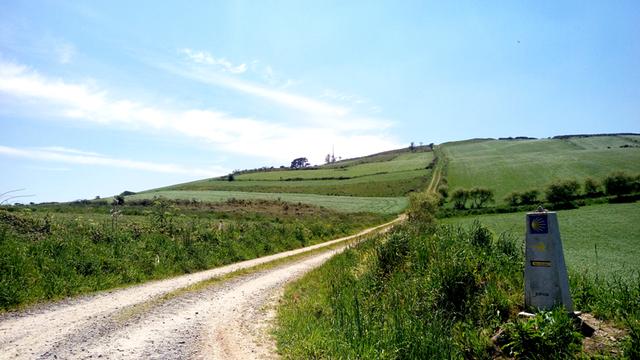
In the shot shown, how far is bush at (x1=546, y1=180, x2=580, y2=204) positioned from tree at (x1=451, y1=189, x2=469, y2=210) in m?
12.2

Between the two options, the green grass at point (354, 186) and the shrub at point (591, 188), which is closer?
the shrub at point (591, 188)

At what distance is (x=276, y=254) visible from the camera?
2631cm

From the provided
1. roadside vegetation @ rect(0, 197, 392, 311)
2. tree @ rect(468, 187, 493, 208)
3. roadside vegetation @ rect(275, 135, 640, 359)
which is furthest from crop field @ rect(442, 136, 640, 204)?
roadside vegetation @ rect(275, 135, 640, 359)

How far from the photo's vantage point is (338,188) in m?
94.0

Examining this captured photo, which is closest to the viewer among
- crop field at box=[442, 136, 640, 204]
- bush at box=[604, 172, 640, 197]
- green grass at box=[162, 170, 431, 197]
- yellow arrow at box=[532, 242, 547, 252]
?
yellow arrow at box=[532, 242, 547, 252]

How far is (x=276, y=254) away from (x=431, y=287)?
17.0 meters

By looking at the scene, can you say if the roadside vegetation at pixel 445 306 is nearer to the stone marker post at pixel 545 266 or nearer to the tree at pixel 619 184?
the stone marker post at pixel 545 266

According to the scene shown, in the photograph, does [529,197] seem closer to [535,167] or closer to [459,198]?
[459,198]

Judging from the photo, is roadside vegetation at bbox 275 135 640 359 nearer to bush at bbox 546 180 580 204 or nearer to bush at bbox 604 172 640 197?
bush at bbox 604 172 640 197

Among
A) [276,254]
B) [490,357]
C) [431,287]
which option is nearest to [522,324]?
[490,357]

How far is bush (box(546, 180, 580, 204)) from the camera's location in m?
60.2

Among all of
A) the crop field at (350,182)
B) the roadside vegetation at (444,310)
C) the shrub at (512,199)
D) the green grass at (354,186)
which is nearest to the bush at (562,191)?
the shrub at (512,199)

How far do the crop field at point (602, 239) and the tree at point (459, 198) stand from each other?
2372 cm

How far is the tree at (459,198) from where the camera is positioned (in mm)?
69200
